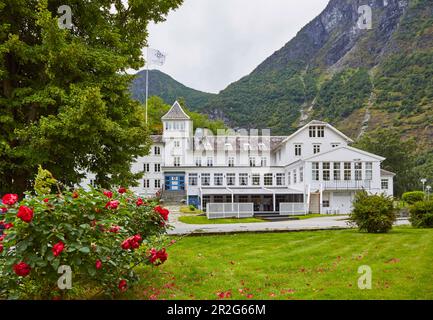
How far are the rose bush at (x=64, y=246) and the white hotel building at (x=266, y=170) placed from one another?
31703mm

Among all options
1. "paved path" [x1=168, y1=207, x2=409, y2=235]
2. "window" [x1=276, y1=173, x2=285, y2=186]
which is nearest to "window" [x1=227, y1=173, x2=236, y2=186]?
"window" [x1=276, y1=173, x2=285, y2=186]

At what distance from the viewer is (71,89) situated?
40.8ft

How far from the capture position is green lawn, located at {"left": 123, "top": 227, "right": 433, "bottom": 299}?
734cm

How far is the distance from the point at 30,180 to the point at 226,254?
6.81 metres

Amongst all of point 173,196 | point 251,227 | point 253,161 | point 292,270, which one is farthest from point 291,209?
point 292,270

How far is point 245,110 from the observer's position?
11794 cm

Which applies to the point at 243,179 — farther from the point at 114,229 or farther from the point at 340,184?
the point at 114,229

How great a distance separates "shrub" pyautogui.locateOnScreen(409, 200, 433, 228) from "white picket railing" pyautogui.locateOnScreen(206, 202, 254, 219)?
49.1 feet

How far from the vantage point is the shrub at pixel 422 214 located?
68.8 feet

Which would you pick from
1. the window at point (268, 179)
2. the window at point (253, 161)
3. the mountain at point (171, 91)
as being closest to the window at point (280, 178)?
the window at point (268, 179)

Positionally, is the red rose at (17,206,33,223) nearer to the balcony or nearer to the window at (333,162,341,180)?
the balcony

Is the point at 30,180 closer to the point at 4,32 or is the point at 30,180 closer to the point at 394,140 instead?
the point at 4,32

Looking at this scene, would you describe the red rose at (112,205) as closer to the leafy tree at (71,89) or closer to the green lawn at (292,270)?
the green lawn at (292,270)
